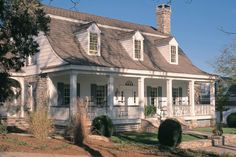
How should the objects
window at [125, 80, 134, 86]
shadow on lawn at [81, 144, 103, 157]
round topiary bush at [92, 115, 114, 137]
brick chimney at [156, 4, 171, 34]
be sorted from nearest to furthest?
shadow on lawn at [81, 144, 103, 157] → round topiary bush at [92, 115, 114, 137] → window at [125, 80, 134, 86] → brick chimney at [156, 4, 171, 34]

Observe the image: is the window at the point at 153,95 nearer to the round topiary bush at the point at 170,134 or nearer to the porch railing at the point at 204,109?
the porch railing at the point at 204,109

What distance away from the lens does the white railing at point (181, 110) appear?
2983cm

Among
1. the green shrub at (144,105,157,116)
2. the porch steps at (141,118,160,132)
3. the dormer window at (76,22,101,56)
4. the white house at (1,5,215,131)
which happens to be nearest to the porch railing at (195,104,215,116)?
the white house at (1,5,215,131)

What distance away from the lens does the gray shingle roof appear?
83.1ft

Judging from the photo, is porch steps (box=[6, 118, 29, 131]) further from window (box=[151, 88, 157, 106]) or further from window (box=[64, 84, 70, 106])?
window (box=[151, 88, 157, 106])

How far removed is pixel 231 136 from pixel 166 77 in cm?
696

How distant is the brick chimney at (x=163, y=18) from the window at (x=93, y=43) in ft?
38.8

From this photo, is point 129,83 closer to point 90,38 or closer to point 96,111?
point 90,38

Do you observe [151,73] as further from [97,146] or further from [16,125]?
[97,146]

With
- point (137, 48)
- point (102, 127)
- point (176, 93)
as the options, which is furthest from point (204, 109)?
point (102, 127)

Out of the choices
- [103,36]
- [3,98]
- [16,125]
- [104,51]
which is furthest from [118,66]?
[3,98]

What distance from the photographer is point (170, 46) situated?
106ft

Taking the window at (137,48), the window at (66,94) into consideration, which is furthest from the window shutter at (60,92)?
the window at (137,48)

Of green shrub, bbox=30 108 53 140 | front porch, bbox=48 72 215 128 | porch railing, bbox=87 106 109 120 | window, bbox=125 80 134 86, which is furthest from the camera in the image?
window, bbox=125 80 134 86
